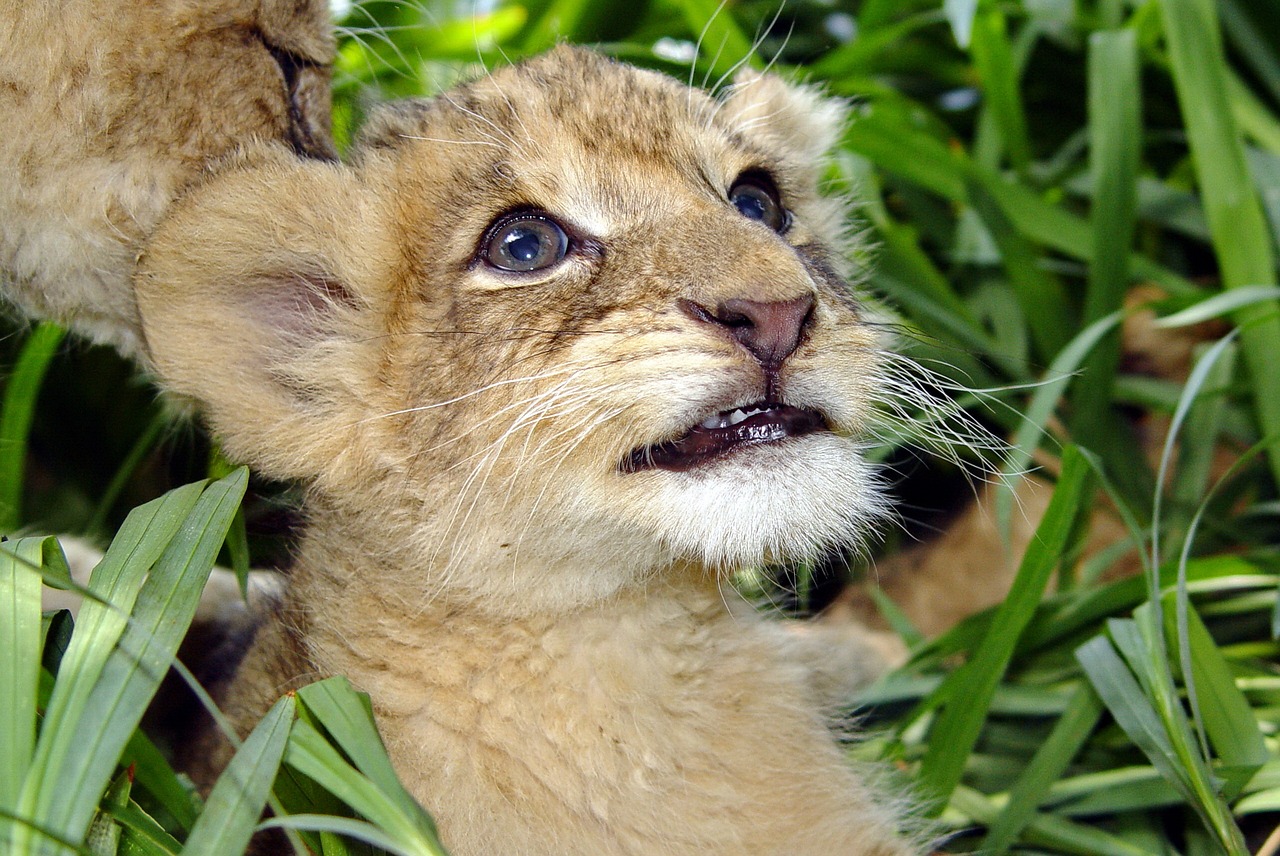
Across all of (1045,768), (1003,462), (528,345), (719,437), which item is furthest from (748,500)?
(1003,462)

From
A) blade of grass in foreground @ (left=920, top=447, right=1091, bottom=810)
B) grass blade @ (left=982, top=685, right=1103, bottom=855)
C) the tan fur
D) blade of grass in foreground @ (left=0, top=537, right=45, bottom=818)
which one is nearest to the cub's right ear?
the tan fur

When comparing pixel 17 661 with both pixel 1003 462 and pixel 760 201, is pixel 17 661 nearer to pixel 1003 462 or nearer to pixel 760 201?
pixel 760 201

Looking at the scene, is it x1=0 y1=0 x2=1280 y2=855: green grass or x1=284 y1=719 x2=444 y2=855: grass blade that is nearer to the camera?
x1=284 y1=719 x2=444 y2=855: grass blade

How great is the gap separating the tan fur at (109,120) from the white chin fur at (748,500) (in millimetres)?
1075

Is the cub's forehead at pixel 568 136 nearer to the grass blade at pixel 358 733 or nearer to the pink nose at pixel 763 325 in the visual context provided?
the pink nose at pixel 763 325

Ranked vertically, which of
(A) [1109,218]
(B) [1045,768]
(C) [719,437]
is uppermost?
(A) [1109,218]

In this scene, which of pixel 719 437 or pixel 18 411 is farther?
pixel 18 411

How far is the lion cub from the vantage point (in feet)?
6.57

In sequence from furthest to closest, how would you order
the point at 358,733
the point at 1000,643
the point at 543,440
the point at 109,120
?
the point at 1000,643
the point at 109,120
the point at 543,440
the point at 358,733

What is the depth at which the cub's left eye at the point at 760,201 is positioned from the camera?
2621 mm

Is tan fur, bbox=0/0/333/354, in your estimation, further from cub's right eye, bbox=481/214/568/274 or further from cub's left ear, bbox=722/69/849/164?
cub's left ear, bbox=722/69/849/164

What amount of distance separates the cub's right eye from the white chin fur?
19.3 inches

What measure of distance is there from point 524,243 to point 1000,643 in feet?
4.41

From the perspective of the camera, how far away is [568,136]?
234 cm
